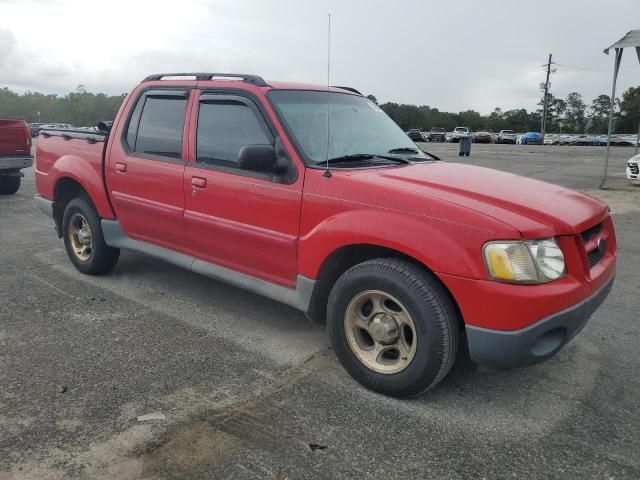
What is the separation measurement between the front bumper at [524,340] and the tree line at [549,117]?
242 feet

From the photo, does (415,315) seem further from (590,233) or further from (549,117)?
(549,117)

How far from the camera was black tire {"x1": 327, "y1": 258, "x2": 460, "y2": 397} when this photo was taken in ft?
9.66

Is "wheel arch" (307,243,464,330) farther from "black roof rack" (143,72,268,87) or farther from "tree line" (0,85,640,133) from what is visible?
"tree line" (0,85,640,133)

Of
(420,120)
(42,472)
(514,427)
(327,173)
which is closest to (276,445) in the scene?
(42,472)

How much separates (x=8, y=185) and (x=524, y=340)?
1100 cm

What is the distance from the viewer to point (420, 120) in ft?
265

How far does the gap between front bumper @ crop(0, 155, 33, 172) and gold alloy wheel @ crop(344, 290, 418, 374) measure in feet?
31.2

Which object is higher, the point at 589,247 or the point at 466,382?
the point at 589,247

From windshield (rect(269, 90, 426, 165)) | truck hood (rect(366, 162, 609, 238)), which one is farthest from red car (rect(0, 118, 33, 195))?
truck hood (rect(366, 162, 609, 238))

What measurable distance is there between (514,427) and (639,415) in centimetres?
73

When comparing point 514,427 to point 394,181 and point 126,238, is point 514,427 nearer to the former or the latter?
point 394,181

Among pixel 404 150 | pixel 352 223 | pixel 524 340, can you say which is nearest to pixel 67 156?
pixel 404 150

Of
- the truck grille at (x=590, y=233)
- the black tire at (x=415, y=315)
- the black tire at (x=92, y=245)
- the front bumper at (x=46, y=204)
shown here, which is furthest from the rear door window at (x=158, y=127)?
the truck grille at (x=590, y=233)

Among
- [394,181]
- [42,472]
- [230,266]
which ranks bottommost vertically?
[42,472]
